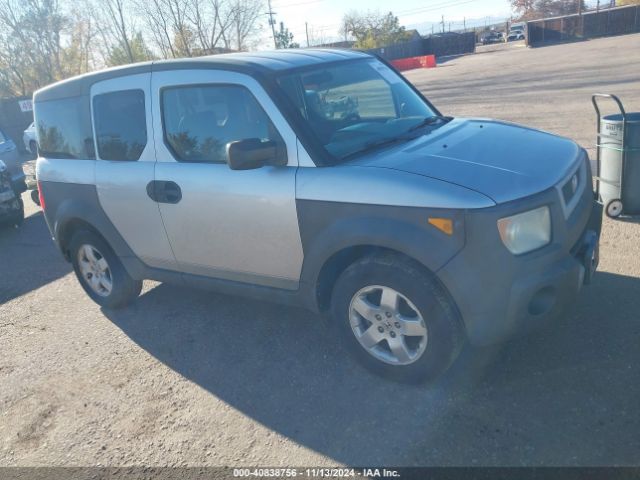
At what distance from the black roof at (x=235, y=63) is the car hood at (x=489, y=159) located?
93 centimetres

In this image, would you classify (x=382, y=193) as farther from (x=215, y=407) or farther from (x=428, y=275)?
(x=215, y=407)

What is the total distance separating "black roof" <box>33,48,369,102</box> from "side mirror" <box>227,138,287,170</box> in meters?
0.57

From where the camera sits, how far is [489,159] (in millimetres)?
3211

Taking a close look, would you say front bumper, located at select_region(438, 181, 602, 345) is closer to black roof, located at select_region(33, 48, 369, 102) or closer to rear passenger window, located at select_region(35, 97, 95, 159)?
black roof, located at select_region(33, 48, 369, 102)

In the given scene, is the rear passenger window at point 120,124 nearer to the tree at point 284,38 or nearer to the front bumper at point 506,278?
the front bumper at point 506,278

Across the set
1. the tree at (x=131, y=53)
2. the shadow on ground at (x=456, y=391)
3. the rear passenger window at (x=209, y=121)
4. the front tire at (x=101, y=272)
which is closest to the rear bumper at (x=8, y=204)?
the front tire at (x=101, y=272)

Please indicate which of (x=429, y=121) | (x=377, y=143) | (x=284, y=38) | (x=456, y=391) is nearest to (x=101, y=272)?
(x=377, y=143)

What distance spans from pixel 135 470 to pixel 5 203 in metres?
6.72

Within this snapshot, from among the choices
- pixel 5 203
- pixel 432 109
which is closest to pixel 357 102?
pixel 432 109

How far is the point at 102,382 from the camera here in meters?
3.96

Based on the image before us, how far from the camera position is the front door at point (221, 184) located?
3486 mm

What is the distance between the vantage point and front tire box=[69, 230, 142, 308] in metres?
4.81

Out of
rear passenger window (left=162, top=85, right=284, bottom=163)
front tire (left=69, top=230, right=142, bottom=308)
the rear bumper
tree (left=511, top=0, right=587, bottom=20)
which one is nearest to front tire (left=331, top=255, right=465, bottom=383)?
rear passenger window (left=162, top=85, right=284, bottom=163)

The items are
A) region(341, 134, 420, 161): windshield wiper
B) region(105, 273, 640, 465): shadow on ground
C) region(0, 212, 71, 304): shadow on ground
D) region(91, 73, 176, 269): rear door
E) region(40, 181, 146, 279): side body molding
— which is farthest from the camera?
region(0, 212, 71, 304): shadow on ground
